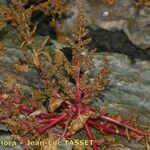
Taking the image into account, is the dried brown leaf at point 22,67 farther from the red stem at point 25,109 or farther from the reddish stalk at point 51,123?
the reddish stalk at point 51,123

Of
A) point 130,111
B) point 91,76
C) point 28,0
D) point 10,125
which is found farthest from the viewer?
point 28,0

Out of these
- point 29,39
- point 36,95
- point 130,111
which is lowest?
point 130,111

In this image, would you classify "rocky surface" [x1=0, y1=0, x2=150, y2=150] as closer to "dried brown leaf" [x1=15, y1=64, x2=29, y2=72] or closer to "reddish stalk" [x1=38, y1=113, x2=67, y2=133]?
"dried brown leaf" [x1=15, y1=64, x2=29, y2=72]

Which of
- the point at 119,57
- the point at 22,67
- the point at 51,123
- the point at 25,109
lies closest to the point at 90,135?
the point at 51,123

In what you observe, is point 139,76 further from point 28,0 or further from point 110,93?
point 28,0

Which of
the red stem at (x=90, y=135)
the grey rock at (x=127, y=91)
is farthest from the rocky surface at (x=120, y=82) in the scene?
the red stem at (x=90, y=135)

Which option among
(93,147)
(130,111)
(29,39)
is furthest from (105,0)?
(93,147)

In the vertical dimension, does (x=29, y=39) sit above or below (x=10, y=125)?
above

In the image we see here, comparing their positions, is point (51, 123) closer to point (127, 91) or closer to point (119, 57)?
point (127, 91)

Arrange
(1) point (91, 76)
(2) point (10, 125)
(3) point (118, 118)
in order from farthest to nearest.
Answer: (1) point (91, 76) < (3) point (118, 118) < (2) point (10, 125)

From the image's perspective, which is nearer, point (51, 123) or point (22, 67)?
point (51, 123)

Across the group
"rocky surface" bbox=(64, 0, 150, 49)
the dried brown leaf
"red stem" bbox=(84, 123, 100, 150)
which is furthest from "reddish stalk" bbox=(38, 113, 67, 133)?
"rocky surface" bbox=(64, 0, 150, 49)
